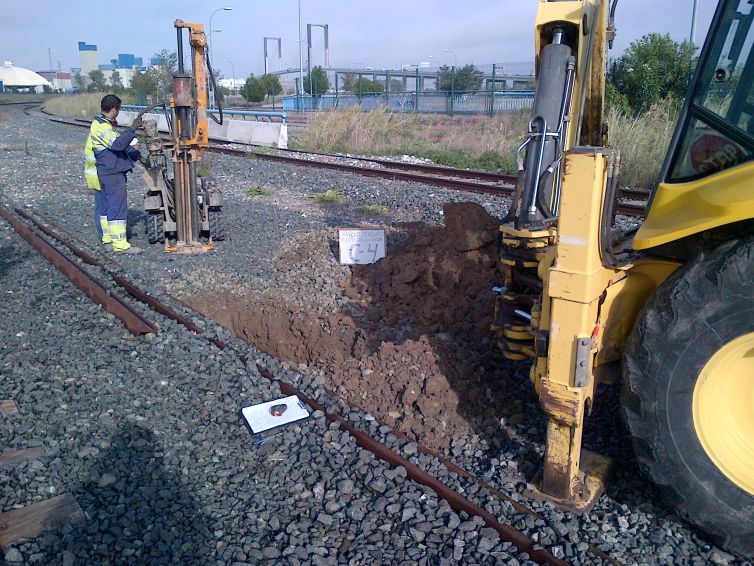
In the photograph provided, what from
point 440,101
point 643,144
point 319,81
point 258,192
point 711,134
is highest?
point 319,81

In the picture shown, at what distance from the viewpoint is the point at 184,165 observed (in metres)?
8.62

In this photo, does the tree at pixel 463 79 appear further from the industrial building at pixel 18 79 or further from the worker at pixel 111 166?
the industrial building at pixel 18 79

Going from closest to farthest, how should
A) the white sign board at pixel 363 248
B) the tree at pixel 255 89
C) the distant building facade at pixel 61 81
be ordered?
the white sign board at pixel 363 248 < the tree at pixel 255 89 < the distant building facade at pixel 61 81

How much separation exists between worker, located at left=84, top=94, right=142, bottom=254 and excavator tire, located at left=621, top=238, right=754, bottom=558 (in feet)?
24.1

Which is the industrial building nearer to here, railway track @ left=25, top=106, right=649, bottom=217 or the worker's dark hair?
railway track @ left=25, top=106, right=649, bottom=217

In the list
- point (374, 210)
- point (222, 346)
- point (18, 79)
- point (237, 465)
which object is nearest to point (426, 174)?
point (374, 210)

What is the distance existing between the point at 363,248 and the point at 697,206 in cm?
510

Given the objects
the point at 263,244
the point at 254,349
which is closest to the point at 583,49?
the point at 254,349

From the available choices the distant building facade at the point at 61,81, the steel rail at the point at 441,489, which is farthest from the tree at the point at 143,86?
the distant building facade at the point at 61,81

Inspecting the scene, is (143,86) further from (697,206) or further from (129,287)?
(697,206)

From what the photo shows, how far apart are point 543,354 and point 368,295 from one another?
152 inches

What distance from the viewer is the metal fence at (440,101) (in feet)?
93.3

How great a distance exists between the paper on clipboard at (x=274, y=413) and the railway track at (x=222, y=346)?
0.35 feet

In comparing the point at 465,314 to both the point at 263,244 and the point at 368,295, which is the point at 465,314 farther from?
the point at 263,244
